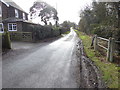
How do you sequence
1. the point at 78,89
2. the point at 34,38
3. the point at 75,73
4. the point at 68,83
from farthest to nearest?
the point at 34,38, the point at 75,73, the point at 68,83, the point at 78,89

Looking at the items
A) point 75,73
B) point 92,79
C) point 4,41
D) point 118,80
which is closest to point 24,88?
point 75,73

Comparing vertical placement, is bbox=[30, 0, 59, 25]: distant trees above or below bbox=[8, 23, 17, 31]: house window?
above

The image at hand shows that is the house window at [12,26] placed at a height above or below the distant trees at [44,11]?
below

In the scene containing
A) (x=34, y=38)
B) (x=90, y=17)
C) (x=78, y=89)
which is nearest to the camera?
(x=78, y=89)

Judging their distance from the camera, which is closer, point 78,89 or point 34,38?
point 78,89

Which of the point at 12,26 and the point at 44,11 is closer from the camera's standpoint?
the point at 12,26

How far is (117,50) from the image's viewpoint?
753 cm

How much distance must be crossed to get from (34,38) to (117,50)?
12.3 m

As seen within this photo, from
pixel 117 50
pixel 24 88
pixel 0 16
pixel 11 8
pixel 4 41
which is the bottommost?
pixel 24 88

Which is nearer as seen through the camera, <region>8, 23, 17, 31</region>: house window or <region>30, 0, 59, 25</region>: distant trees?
<region>8, 23, 17, 31</region>: house window

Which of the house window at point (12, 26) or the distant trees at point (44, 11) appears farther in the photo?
the distant trees at point (44, 11)

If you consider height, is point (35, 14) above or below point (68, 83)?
above

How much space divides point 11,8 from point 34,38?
13.9m

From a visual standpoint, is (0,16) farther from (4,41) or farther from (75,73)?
(75,73)
